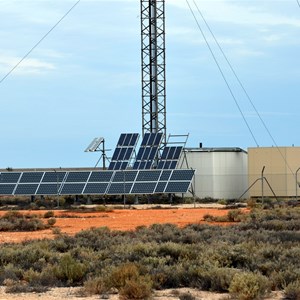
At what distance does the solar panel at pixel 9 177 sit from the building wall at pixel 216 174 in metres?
13.3

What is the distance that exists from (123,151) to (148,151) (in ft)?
6.90

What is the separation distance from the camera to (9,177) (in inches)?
2165

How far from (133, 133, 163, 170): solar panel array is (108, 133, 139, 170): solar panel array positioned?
2.41 ft

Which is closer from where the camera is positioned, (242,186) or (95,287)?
(95,287)

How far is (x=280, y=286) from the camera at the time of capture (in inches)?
559

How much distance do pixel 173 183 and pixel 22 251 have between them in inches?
1294

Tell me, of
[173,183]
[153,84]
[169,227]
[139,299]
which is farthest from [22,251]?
[153,84]

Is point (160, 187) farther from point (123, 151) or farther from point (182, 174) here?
point (123, 151)

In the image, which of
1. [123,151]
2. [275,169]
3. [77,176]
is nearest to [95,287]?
[77,176]

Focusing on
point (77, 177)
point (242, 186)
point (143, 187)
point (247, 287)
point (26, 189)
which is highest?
point (77, 177)

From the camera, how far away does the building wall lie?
194ft

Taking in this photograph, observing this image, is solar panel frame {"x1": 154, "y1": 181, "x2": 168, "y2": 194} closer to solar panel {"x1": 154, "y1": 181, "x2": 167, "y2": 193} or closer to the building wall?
solar panel {"x1": 154, "y1": 181, "x2": 167, "y2": 193}

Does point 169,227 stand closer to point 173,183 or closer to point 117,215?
point 117,215

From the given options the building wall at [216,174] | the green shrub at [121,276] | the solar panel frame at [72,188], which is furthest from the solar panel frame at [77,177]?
the green shrub at [121,276]
